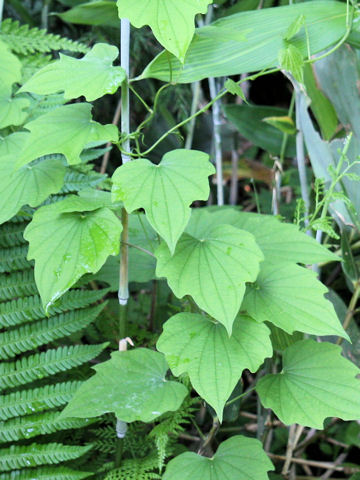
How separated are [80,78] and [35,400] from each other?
0.63 meters

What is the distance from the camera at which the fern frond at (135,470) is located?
1.02m

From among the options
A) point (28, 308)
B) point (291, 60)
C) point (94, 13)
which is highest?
point (94, 13)

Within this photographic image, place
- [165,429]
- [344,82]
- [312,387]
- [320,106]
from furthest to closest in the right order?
[320,106], [344,82], [165,429], [312,387]

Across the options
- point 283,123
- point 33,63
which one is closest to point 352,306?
point 283,123

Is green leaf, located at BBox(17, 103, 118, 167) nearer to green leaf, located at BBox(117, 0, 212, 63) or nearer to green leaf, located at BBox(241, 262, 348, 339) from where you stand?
Result: green leaf, located at BBox(117, 0, 212, 63)

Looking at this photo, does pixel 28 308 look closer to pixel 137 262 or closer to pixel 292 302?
pixel 137 262

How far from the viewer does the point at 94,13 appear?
144 cm

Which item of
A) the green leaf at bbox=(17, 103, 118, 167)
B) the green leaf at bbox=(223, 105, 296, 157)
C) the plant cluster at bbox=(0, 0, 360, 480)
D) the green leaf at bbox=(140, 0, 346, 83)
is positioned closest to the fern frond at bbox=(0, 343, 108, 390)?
the plant cluster at bbox=(0, 0, 360, 480)

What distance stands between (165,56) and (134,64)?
0.93 metres

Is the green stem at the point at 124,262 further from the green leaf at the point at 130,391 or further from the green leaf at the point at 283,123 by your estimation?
the green leaf at the point at 283,123

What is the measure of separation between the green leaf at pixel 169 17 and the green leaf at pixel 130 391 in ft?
1.69

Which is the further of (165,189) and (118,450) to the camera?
(118,450)

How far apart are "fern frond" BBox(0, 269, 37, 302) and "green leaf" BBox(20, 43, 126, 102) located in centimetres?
44

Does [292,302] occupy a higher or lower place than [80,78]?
lower
